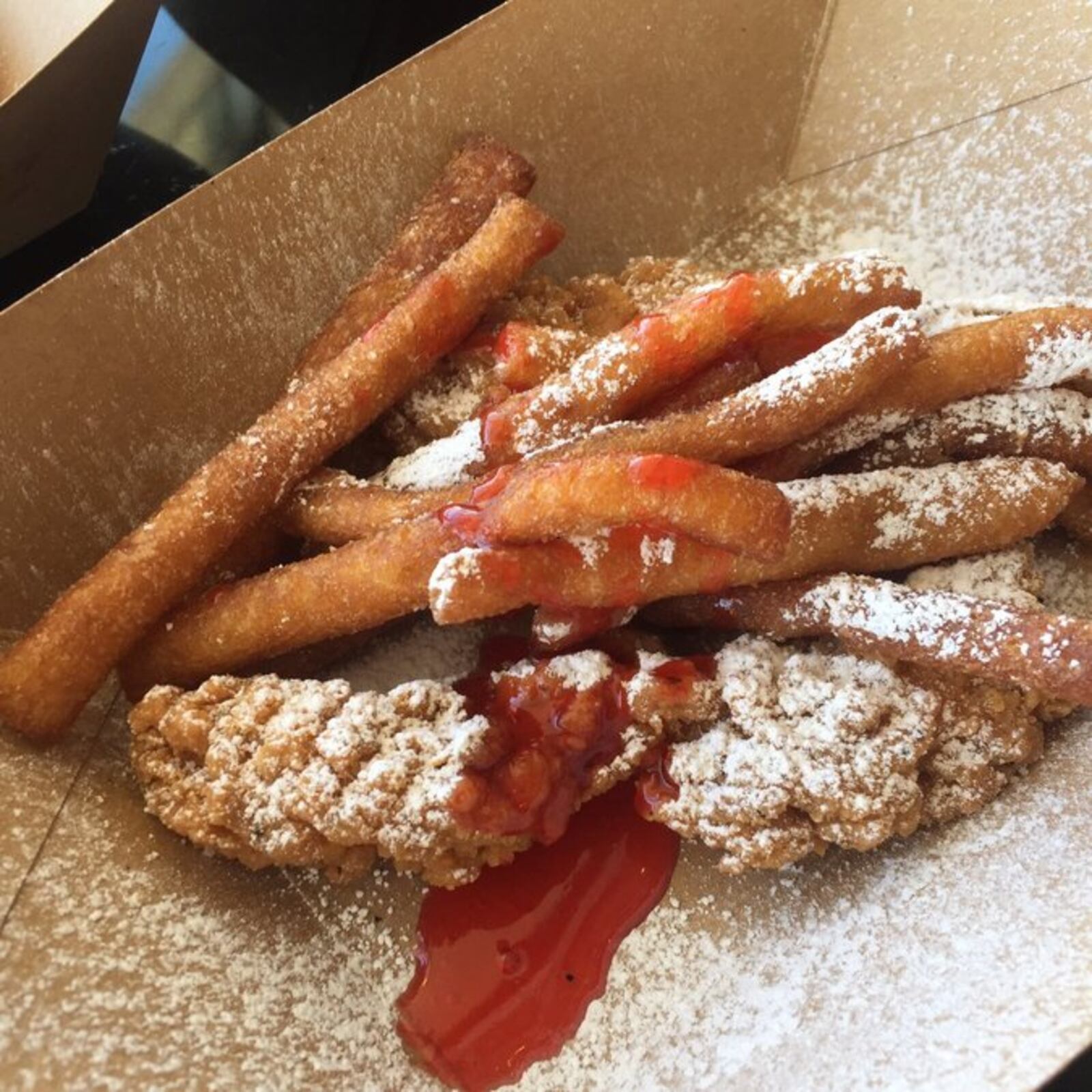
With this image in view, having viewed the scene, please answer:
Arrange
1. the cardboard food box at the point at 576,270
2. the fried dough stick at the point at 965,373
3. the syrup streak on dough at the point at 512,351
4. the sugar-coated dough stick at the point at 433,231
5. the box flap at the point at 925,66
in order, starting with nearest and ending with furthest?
1. the cardboard food box at the point at 576,270
2. the fried dough stick at the point at 965,373
3. the syrup streak on dough at the point at 512,351
4. the sugar-coated dough stick at the point at 433,231
5. the box flap at the point at 925,66

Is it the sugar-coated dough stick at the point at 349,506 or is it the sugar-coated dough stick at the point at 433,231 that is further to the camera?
the sugar-coated dough stick at the point at 433,231

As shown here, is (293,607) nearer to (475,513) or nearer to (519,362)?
(475,513)

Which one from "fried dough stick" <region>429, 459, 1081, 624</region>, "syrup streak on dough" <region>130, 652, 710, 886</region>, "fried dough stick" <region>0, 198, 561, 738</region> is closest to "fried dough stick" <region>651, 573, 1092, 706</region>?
"fried dough stick" <region>429, 459, 1081, 624</region>

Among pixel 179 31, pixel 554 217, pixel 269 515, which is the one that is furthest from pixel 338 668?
pixel 179 31

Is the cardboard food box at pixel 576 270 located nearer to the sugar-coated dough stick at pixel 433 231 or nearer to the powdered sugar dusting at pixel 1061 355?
the sugar-coated dough stick at pixel 433 231

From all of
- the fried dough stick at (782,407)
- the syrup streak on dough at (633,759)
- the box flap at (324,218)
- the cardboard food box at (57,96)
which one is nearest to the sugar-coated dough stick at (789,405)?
the fried dough stick at (782,407)

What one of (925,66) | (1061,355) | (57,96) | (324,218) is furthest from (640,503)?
(57,96)
